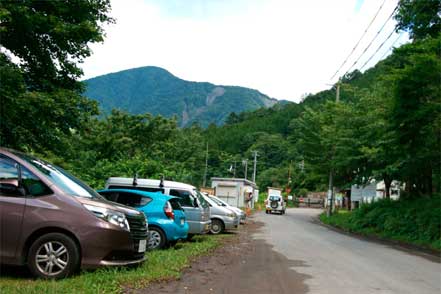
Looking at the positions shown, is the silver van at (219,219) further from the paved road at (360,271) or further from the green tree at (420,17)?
the green tree at (420,17)

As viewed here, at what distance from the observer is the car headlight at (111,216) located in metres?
7.32

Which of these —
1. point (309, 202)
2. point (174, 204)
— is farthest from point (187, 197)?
point (309, 202)

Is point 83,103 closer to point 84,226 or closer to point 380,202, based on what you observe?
point 84,226

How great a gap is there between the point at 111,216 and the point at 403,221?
18854mm

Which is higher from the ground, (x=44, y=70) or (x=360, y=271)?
(x=44, y=70)

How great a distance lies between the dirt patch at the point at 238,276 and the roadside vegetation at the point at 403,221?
913 centimetres

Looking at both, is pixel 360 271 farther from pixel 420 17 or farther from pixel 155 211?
pixel 420 17

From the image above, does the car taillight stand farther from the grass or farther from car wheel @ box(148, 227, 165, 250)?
the grass

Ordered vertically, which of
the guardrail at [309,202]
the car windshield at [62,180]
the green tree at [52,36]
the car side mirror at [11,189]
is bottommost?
the car side mirror at [11,189]

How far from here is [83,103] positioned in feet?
44.0

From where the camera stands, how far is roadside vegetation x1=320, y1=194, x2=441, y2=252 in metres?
19.7

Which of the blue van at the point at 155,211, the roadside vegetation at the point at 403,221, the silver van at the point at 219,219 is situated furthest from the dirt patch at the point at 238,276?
the roadside vegetation at the point at 403,221

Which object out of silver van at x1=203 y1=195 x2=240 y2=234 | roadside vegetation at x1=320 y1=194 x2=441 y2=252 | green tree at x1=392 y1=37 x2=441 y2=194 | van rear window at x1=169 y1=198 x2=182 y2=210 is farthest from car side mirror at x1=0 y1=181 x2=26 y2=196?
roadside vegetation at x1=320 y1=194 x2=441 y2=252

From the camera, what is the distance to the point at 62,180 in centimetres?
775
